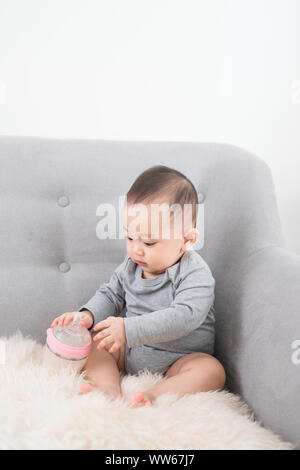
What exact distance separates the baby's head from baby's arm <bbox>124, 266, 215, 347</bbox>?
8cm

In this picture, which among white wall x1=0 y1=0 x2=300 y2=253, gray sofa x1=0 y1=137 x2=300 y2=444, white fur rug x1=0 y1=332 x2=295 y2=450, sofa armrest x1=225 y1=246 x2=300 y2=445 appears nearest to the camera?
white fur rug x1=0 y1=332 x2=295 y2=450

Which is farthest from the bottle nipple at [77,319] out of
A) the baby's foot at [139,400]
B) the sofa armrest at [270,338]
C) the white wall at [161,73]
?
the white wall at [161,73]

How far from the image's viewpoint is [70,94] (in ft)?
4.91

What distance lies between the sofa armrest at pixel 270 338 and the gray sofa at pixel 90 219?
0.01 m

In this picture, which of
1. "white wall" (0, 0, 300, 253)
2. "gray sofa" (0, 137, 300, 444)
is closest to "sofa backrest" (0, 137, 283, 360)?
"gray sofa" (0, 137, 300, 444)

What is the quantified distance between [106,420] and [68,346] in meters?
0.23

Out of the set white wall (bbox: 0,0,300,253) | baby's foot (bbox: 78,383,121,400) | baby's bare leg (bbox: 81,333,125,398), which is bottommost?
baby's bare leg (bbox: 81,333,125,398)

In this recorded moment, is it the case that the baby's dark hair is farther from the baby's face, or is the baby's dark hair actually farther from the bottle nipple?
the bottle nipple

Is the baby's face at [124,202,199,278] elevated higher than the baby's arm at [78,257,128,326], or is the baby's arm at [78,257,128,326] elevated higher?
the baby's face at [124,202,199,278]

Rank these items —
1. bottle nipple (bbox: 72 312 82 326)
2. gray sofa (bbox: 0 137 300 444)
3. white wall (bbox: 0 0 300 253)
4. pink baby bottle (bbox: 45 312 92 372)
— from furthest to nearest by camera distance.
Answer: white wall (bbox: 0 0 300 253) < gray sofa (bbox: 0 137 300 444) < bottle nipple (bbox: 72 312 82 326) < pink baby bottle (bbox: 45 312 92 372)

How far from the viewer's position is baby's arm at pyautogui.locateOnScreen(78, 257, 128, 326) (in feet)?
3.51

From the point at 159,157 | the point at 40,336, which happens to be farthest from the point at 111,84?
the point at 40,336

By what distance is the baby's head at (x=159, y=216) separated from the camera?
0.97m
